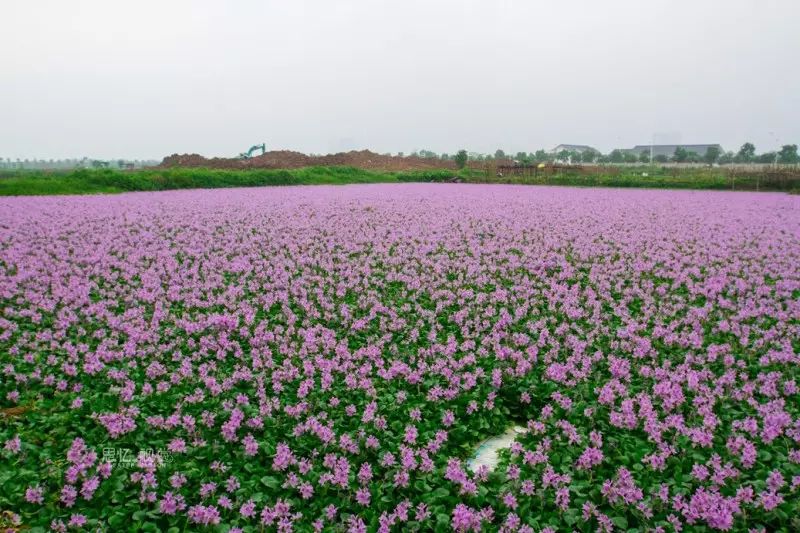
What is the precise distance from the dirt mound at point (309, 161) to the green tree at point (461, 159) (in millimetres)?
764

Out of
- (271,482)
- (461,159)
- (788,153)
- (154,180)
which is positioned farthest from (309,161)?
(788,153)

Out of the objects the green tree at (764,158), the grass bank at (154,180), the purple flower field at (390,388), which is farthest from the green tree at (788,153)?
the purple flower field at (390,388)

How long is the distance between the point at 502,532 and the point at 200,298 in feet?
20.3

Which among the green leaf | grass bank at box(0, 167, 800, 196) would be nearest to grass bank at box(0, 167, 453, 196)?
grass bank at box(0, 167, 800, 196)

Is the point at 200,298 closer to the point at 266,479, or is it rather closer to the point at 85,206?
the point at 266,479

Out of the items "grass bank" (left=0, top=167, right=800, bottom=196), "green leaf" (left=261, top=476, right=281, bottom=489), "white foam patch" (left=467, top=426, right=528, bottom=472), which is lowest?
"white foam patch" (left=467, top=426, right=528, bottom=472)

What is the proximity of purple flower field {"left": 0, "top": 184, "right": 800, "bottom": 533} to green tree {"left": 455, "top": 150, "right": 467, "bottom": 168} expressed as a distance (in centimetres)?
4797

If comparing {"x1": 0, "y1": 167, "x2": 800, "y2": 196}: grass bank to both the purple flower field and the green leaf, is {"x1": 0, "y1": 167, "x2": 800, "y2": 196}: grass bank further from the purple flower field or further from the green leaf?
the green leaf

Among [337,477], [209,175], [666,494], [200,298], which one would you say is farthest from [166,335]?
[209,175]

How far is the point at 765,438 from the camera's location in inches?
182

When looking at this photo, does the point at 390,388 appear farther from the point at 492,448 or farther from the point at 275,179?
the point at 275,179

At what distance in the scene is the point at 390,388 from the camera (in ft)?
18.6

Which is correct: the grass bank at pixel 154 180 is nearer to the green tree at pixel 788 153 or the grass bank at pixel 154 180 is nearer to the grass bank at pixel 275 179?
the grass bank at pixel 275 179

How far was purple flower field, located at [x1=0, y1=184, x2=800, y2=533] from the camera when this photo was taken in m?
3.92
